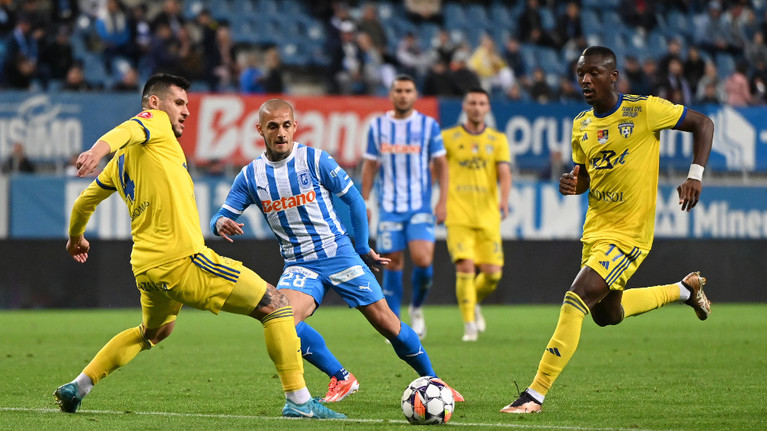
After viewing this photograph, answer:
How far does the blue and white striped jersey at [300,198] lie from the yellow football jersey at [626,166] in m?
1.53

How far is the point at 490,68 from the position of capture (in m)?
20.1

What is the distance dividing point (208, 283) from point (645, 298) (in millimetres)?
3221

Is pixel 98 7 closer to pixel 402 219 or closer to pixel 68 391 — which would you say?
pixel 402 219

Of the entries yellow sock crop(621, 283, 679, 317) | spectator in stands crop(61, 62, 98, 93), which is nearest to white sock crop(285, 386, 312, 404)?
yellow sock crop(621, 283, 679, 317)

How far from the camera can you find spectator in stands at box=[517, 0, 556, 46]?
21.8 m

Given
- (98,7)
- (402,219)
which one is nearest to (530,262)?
(402,219)

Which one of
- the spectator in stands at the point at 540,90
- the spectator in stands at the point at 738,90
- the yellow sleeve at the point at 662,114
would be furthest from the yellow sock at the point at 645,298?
the spectator in stands at the point at 738,90

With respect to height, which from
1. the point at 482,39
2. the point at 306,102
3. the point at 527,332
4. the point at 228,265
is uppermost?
the point at 482,39

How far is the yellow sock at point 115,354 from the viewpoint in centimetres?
657

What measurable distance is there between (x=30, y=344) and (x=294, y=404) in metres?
5.88

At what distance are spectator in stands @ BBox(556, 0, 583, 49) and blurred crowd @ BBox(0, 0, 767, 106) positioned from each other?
2 centimetres

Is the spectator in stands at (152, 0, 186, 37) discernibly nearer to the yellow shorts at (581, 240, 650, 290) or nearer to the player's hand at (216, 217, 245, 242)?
Result: the player's hand at (216, 217, 245, 242)

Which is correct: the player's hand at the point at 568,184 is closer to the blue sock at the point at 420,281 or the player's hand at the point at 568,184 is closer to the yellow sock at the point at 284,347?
the yellow sock at the point at 284,347

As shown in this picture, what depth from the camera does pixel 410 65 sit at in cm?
1989
